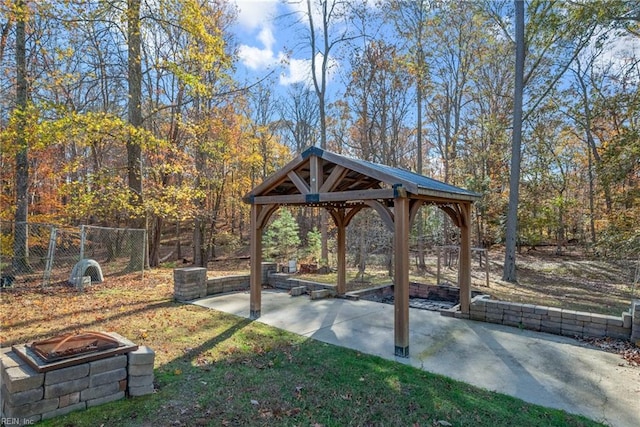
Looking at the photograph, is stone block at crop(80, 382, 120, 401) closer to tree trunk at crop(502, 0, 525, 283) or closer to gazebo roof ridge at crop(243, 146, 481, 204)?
gazebo roof ridge at crop(243, 146, 481, 204)

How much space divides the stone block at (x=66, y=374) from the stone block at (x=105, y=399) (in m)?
0.25

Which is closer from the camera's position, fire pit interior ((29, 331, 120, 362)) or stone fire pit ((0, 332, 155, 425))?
stone fire pit ((0, 332, 155, 425))

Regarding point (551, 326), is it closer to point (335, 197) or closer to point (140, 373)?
point (335, 197)

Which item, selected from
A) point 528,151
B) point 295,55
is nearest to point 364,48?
point 295,55

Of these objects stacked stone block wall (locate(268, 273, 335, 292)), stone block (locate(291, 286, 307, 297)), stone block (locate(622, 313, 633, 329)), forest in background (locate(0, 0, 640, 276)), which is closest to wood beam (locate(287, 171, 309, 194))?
stone block (locate(291, 286, 307, 297))

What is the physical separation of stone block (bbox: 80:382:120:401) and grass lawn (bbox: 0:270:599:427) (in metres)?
0.11

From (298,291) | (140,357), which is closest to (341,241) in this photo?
(298,291)

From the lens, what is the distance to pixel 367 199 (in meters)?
4.92

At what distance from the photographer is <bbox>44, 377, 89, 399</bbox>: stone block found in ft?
9.08

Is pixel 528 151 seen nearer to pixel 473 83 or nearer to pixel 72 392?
pixel 473 83

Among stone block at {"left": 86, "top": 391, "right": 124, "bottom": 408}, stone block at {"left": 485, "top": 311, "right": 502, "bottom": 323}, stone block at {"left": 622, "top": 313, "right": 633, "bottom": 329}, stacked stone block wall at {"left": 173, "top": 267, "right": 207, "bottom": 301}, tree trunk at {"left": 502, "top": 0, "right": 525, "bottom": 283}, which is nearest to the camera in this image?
stone block at {"left": 86, "top": 391, "right": 124, "bottom": 408}

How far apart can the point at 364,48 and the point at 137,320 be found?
11713 mm

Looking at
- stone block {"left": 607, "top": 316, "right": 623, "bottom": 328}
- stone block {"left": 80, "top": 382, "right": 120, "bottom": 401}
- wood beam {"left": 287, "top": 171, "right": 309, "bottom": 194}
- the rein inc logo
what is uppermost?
wood beam {"left": 287, "top": 171, "right": 309, "bottom": 194}

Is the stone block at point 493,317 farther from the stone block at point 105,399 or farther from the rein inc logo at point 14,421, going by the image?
the rein inc logo at point 14,421
